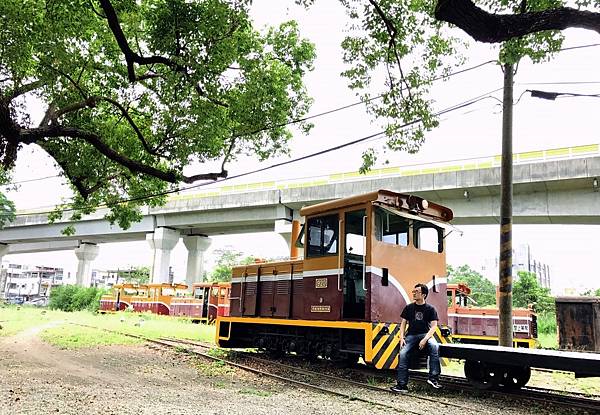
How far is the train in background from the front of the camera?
90.5ft

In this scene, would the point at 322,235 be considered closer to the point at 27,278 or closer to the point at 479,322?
the point at 479,322

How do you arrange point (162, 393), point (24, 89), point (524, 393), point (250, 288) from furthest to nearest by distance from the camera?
point (24, 89), point (250, 288), point (524, 393), point (162, 393)

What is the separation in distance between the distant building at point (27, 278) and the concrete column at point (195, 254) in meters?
83.3

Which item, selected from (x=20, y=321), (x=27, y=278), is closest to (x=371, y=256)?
(x=20, y=321)

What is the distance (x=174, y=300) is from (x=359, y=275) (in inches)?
985

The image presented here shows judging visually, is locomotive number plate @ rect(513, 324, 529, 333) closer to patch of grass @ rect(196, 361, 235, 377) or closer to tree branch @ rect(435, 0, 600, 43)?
patch of grass @ rect(196, 361, 235, 377)

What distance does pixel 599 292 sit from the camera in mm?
49688

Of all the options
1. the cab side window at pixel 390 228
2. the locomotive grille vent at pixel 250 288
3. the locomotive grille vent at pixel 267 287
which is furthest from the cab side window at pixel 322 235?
the locomotive grille vent at pixel 250 288

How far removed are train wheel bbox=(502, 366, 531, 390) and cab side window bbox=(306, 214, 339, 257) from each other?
11.3ft

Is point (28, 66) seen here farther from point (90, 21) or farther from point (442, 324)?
point (442, 324)

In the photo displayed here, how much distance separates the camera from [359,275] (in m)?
9.27

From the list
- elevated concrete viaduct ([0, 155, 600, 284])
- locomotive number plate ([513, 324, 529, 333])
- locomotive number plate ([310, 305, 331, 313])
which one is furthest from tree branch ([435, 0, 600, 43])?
elevated concrete viaduct ([0, 155, 600, 284])

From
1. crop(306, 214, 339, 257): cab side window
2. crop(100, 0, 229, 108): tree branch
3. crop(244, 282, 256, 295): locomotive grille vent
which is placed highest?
crop(100, 0, 229, 108): tree branch

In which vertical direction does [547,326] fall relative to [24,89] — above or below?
below
